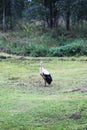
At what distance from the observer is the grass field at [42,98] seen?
379 inches

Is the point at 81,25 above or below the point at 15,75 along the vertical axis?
below

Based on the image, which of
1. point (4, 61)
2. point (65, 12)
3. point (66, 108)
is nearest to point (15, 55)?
point (4, 61)

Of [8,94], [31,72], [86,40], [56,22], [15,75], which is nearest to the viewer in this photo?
[8,94]

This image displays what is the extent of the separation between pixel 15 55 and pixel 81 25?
→ 431 inches

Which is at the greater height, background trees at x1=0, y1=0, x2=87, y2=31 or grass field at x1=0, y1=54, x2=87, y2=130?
grass field at x1=0, y1=54, x2=87, y2=130

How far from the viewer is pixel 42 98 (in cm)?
1315

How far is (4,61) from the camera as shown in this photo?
2562cm

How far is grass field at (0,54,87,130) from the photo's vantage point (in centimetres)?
963

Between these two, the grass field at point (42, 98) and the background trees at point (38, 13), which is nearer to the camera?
the grass field at point (42, 98)

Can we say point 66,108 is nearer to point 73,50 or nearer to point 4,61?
point 4,61

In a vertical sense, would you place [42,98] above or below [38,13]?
above

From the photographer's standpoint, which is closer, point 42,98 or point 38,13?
point 42,98

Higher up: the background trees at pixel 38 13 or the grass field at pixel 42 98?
the grass field at pixel 42 98

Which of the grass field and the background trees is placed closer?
the grass field
